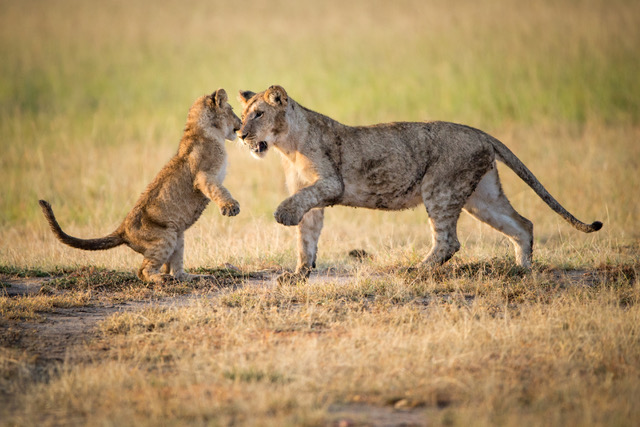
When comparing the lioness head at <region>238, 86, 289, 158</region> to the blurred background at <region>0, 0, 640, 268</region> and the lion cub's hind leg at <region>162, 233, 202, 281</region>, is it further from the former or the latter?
the lion cub's hind leg at <region>162, 233, 202, 281</region>

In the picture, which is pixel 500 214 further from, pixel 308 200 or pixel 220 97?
pixel 220 97

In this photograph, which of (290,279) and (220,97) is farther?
(220,97)

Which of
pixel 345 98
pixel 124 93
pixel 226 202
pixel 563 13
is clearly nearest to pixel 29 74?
pixel 124 93

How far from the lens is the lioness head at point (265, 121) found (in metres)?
7.17

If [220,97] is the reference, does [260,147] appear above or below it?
below

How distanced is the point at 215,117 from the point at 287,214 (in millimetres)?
1308

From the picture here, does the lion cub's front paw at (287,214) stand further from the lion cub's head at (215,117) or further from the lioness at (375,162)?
the lion cub's head at (215,117)

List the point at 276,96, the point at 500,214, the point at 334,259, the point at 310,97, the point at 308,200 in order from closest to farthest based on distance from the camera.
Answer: the point at 308,200
the point at 276,96
the point at 500,214
the point at 334,259
the point at 310,97

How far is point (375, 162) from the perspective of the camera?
740 centimetres

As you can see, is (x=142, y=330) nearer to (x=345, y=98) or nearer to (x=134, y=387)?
(x=134, y=387)

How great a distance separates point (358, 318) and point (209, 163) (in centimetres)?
216

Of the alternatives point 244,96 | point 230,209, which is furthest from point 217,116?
point 230,209

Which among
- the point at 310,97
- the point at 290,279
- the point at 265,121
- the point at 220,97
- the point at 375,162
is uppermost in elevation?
the point at 310,97

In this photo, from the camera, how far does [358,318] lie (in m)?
5.98
